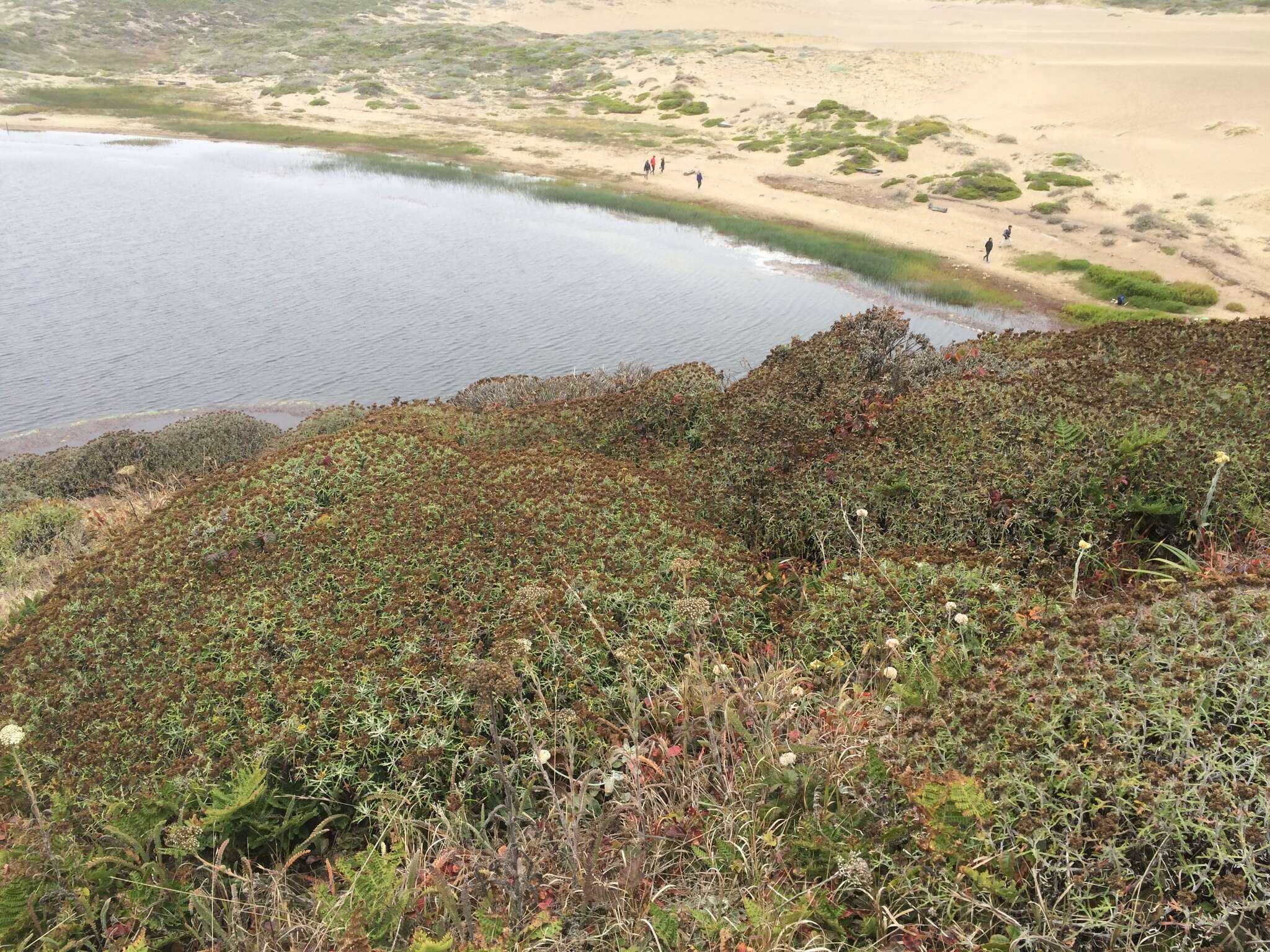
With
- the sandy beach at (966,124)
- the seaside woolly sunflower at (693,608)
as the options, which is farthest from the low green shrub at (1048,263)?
the seaside woolly sunflower at (693,608)

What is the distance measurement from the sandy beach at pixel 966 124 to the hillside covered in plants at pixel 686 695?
21.4m

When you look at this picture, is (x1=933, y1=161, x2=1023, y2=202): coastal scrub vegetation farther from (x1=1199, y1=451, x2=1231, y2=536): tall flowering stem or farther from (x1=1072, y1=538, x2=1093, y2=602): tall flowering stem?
(x1=1072, y1=538, x2=1093, y2=602): tall flowering stem

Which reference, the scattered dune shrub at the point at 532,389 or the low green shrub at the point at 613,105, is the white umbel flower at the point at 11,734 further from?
the low green shrub at the point at 613,105

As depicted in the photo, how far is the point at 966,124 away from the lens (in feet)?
143

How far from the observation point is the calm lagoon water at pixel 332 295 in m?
17.8

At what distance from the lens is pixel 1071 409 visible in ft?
18.5

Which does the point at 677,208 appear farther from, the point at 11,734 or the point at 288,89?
the point at 288,89

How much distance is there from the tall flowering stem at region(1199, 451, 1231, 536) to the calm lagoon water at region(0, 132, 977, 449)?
9.42 m

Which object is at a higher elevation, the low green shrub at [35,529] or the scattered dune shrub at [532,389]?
the scattered dune shrub at [532,389]

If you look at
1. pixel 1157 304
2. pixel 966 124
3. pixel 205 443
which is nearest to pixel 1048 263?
pixel 1157 304

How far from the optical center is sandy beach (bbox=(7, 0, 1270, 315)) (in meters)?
28.0

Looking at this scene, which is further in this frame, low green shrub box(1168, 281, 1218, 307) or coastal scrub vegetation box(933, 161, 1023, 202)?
coastal scrub vegetation box(933, 161, 1023, 202)

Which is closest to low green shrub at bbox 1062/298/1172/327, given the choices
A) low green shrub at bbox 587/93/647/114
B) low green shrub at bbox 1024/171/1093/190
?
low green shrub at bbox 1024/171/1093/190

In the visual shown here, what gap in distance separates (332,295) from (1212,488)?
21747mm
